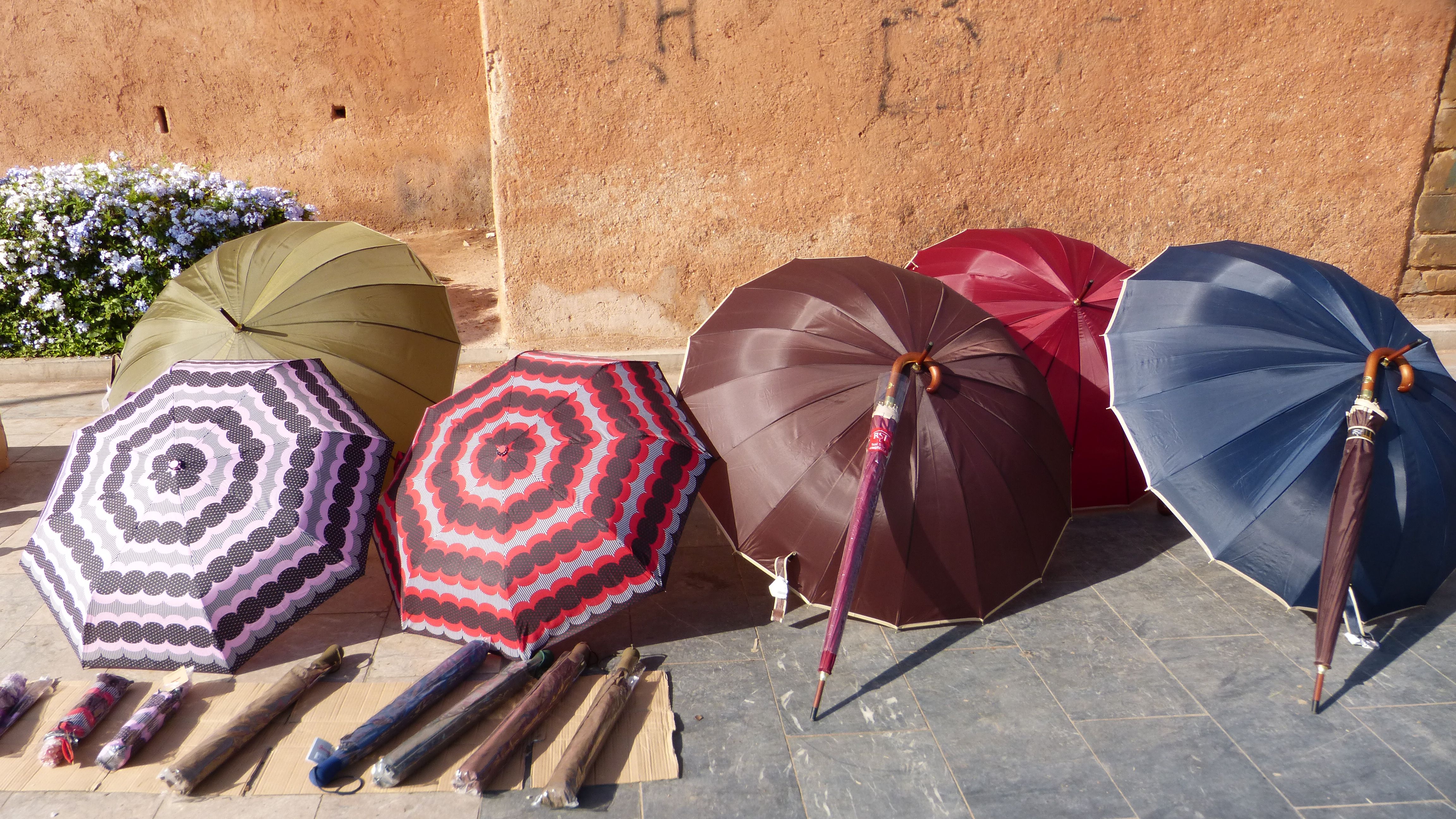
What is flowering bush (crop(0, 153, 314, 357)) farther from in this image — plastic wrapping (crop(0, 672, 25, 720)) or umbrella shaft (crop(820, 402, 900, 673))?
umbrella shaft (crop(820, 402, 900, 673))

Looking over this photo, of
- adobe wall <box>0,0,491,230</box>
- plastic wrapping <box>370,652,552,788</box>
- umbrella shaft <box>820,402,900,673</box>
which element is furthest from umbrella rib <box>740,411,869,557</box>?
adobe wall <box>0,0,491,230</box>

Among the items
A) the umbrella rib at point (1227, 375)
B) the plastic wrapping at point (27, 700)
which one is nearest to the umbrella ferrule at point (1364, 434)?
the umbrella rib at point (1227, 375)

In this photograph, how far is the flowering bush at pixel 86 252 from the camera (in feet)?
23.5

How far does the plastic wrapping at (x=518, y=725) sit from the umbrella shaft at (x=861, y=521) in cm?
100

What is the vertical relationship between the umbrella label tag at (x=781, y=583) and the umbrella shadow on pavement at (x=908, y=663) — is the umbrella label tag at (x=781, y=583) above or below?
above

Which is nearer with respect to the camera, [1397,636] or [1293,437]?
[1293,437]

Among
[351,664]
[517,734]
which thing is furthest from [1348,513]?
[351,664]

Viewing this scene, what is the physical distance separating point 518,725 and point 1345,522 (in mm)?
3348

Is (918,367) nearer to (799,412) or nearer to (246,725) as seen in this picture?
(799,412)

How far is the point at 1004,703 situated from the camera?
150 inches

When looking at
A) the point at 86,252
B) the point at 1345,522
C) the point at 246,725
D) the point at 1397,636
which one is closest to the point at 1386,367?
the point at 1345,522

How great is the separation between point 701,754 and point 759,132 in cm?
470

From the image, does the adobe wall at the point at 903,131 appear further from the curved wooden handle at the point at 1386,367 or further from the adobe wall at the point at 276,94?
the adobe wall at the point at 276,94

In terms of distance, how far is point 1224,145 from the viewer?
7.19 metres
